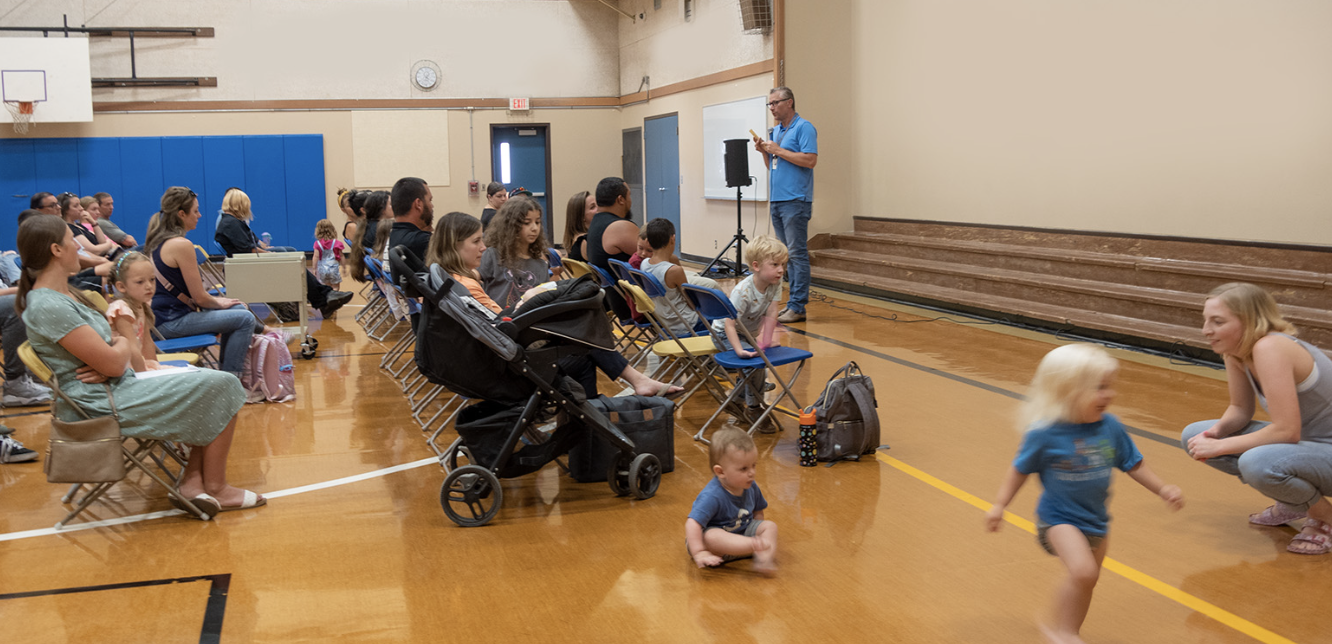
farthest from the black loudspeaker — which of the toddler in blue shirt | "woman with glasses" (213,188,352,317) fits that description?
the toddler in blue shirt

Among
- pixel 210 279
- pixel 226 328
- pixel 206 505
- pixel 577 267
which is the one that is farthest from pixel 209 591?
pixel 210 279

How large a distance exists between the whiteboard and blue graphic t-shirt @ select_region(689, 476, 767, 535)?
900cm

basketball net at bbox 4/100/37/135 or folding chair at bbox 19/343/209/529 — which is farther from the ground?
basketball net at bbox 4/100/37/135

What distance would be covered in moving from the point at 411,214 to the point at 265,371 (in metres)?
1.39

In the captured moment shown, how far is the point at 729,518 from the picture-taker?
3320mm

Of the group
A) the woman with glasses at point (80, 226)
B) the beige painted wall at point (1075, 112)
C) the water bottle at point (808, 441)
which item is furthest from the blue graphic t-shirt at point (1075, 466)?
the woman with glasses at point (80, 226)

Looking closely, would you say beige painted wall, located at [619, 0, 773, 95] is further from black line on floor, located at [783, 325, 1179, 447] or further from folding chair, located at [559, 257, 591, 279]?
folding chair, located at [559, 257, 591, 279]

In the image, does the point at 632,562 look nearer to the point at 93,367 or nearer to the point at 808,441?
the point at 808,441

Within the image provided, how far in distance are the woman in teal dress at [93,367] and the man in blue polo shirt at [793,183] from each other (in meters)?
5.68

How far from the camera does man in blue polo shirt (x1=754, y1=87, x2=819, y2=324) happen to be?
8812 millimetres

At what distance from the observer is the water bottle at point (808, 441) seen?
4441mm

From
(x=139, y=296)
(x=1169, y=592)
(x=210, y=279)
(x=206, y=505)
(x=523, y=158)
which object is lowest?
(x=1169, y=592)

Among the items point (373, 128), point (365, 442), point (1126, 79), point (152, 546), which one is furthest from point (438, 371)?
point (373, 128)

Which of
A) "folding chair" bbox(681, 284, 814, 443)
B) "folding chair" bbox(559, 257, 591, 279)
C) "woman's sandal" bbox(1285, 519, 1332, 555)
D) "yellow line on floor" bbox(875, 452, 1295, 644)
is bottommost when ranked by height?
"yellow line on floor" bbox(875, 452, 1295, 644)
